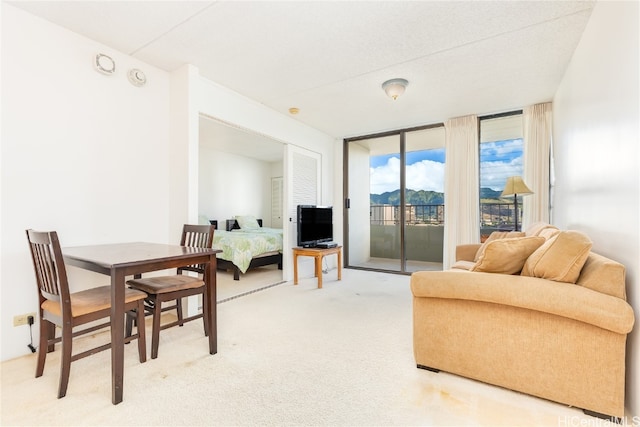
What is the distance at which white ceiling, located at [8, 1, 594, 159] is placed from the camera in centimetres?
211

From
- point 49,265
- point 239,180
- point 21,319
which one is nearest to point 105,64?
point 49,265

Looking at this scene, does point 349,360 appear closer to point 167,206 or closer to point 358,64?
point 167,206

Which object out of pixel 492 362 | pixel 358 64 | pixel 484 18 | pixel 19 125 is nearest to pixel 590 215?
pixel 492 362

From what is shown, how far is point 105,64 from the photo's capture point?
2.57 m

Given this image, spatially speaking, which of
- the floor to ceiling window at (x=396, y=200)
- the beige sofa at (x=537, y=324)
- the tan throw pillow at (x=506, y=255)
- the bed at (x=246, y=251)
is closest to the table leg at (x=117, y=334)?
the beige sofa at (x=537, y=324)

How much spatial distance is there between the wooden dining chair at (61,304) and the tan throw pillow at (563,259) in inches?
96.4

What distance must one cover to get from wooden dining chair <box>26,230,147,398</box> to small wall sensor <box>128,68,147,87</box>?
166 cm

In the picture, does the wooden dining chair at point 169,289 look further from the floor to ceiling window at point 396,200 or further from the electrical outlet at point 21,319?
the floor to ceiling window at point 396,200

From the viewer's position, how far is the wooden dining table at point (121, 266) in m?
1.62

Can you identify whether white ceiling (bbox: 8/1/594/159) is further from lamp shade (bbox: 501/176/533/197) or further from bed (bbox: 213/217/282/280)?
bed (bbox: 213/217/282/280)

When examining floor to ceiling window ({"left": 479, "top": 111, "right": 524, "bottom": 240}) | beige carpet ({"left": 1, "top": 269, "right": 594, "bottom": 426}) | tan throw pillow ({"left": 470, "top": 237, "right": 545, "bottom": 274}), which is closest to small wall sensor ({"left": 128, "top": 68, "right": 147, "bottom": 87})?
beige carpet ({"left": 1, "top": 269, "right": 594, "bottom": 426})

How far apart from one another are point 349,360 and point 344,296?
5.32 feet

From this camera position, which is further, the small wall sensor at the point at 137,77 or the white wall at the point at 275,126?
the white wall at the point at 275,126

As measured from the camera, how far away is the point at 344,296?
3.69m
